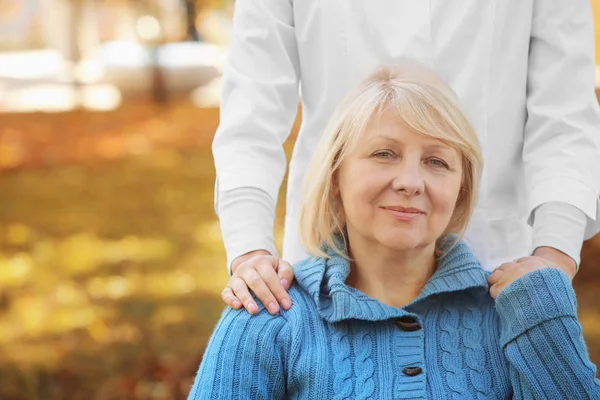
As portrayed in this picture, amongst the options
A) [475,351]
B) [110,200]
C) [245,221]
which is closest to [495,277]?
[475,351]

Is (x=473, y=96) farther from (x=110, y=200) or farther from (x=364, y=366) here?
(x=110, y=200)

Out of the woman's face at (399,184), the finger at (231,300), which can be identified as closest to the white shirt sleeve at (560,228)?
A: the woman's face at (399,184)

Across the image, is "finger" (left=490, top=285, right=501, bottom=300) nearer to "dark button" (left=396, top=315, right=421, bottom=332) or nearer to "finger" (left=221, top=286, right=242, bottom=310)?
"dark button" (left=396, top=315, right=421, bottom=332)

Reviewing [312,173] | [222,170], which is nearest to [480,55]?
[312,173]

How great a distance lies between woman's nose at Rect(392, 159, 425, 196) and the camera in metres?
1.43

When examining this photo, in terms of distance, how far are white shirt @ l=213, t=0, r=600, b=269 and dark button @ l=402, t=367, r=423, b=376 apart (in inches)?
14.7

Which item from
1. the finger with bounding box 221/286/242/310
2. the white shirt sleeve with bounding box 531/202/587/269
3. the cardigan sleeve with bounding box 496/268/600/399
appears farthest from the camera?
the white shirt sleeve with bounding box 531/202/587/269

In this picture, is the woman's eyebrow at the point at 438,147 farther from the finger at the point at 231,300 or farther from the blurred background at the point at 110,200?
the blurred background at the point at 110,200

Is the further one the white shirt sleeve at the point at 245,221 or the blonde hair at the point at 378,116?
the white shirt sleeve at the point at 245,221

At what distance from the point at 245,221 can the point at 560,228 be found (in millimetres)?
562

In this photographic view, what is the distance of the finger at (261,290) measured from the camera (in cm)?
146

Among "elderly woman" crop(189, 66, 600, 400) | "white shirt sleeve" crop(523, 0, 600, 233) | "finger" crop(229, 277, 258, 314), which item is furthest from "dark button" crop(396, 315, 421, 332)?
"white shirt sleeve" crop(523, 0, 600, 233)

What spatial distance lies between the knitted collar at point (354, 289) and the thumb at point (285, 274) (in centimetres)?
1

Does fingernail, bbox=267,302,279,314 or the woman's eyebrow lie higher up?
the woman's eyebrow
